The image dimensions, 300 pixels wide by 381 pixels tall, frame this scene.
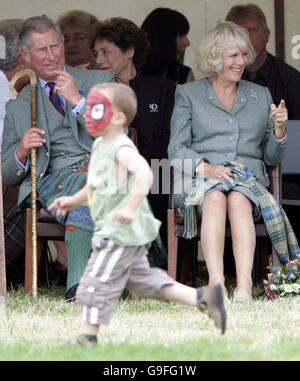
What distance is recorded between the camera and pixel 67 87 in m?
6.57

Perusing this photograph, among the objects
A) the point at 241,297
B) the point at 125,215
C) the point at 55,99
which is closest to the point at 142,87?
the point at 55,99

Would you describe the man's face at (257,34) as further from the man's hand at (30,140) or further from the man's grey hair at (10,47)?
the man's hand at (30,140)

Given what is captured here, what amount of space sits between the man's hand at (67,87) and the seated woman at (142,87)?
95 centimetres

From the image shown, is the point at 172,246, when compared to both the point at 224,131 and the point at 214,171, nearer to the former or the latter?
the point at 214,171

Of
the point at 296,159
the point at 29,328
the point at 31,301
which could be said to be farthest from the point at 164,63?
the point at 29,328

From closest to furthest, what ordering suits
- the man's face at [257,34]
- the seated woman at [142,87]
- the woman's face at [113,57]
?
the seated woman at [142,87]
the woman's face at [113,57]
the man's face at [257,34]

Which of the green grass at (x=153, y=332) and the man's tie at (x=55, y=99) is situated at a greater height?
the man's tie at (x=55, y=99)

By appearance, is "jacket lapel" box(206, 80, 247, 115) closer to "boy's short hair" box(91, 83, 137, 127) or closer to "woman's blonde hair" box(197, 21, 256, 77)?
"woman's blonde hair" box(197, 21, 256, 77)

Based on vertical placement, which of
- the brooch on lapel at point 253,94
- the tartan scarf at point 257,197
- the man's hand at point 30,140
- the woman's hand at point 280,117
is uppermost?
the brooch on lapel at point 253,94

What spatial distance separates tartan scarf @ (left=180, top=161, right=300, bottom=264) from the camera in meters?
6.59

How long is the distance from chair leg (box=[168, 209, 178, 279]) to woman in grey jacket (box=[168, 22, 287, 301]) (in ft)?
0.29

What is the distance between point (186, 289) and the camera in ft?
15.9

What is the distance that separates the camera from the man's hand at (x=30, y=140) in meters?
6.75

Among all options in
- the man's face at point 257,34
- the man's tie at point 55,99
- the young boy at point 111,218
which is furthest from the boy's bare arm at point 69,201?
the man's face at point 257,34
